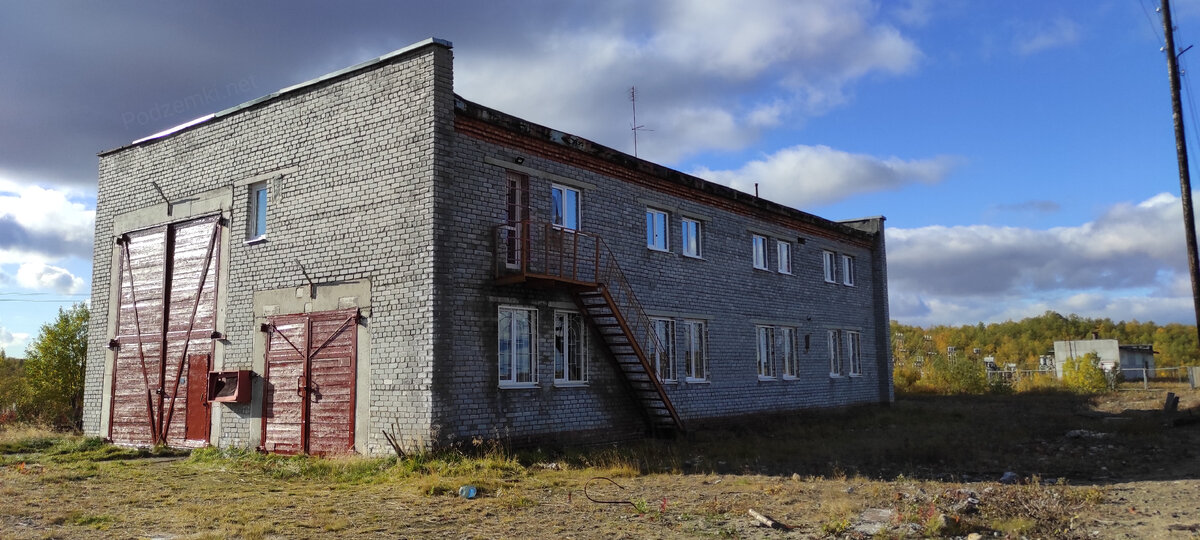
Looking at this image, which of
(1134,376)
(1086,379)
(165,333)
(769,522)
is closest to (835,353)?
(769,522)

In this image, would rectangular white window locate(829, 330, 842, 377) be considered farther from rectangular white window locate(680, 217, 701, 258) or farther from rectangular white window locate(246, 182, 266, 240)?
rectangular white window locate(246, 182, 266, 240)

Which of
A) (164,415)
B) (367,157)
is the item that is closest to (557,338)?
(367,157)

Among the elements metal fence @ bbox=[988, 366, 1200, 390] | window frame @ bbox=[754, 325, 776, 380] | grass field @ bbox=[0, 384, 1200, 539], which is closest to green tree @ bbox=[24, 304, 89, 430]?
grass field @ bbox=[0, 384, 1200, 539]

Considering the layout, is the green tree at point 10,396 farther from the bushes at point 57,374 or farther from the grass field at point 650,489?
the grass field at point 650,489

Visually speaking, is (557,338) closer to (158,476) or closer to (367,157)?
(367,157)

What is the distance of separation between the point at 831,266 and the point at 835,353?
2.83m

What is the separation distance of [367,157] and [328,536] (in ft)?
25.7

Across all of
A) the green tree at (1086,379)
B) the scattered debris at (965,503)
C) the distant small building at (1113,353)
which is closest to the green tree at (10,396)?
the scattered debris at (965,503)

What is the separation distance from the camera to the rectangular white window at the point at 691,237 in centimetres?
1961

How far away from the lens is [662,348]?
18047mm

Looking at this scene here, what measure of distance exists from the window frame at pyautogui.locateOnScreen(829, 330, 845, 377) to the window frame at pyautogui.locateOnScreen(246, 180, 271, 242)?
16.9m

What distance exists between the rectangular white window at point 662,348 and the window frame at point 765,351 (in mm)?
3880

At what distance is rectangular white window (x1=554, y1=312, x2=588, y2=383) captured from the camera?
1554 centimetres

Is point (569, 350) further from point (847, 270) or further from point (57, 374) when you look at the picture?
point (57, 374)
